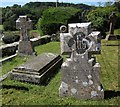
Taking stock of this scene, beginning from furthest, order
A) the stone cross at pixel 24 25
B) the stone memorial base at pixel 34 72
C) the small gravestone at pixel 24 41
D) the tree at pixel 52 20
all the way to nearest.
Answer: the tree at pixel 52 20 < the small gravestone at pixel 24 41 < the stone cross at pixel 24 25 < the stone memorial base at pixel 34 72

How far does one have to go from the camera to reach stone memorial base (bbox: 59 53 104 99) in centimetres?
743

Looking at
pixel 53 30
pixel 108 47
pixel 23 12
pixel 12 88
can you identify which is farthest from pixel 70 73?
pixel 23 12

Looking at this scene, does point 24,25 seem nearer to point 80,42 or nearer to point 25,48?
point 25,48

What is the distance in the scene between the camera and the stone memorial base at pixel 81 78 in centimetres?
743

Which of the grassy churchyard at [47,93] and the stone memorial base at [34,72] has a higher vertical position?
the stone memorial base at [34,72]

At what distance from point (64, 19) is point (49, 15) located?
144 centimetres

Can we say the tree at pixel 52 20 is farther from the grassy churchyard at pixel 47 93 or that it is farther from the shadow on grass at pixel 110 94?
the shadow on grass at pixel 110 94

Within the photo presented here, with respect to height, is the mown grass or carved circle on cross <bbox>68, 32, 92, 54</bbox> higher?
carved circle on cross <bbox>68, 32, 92, 54</bbox>

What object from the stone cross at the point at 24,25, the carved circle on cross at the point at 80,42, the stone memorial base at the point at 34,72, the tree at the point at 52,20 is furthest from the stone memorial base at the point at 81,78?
the tree at the point at 52,20

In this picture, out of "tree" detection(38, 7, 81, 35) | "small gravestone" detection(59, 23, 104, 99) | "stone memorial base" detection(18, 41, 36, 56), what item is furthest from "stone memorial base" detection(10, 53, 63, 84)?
"tree" detection(38, 7, 81, 35)

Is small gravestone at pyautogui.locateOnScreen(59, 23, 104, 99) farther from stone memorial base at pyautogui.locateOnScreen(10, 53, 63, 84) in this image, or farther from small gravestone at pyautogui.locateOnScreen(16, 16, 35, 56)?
small gravestone at pyautogui.locateOnScreen(16, 16, 35, 56)

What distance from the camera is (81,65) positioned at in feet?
24.5

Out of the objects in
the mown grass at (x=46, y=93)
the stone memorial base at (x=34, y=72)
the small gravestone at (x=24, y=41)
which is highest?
the small gravestone at (x=24, y=41)

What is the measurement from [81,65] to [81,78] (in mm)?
363
